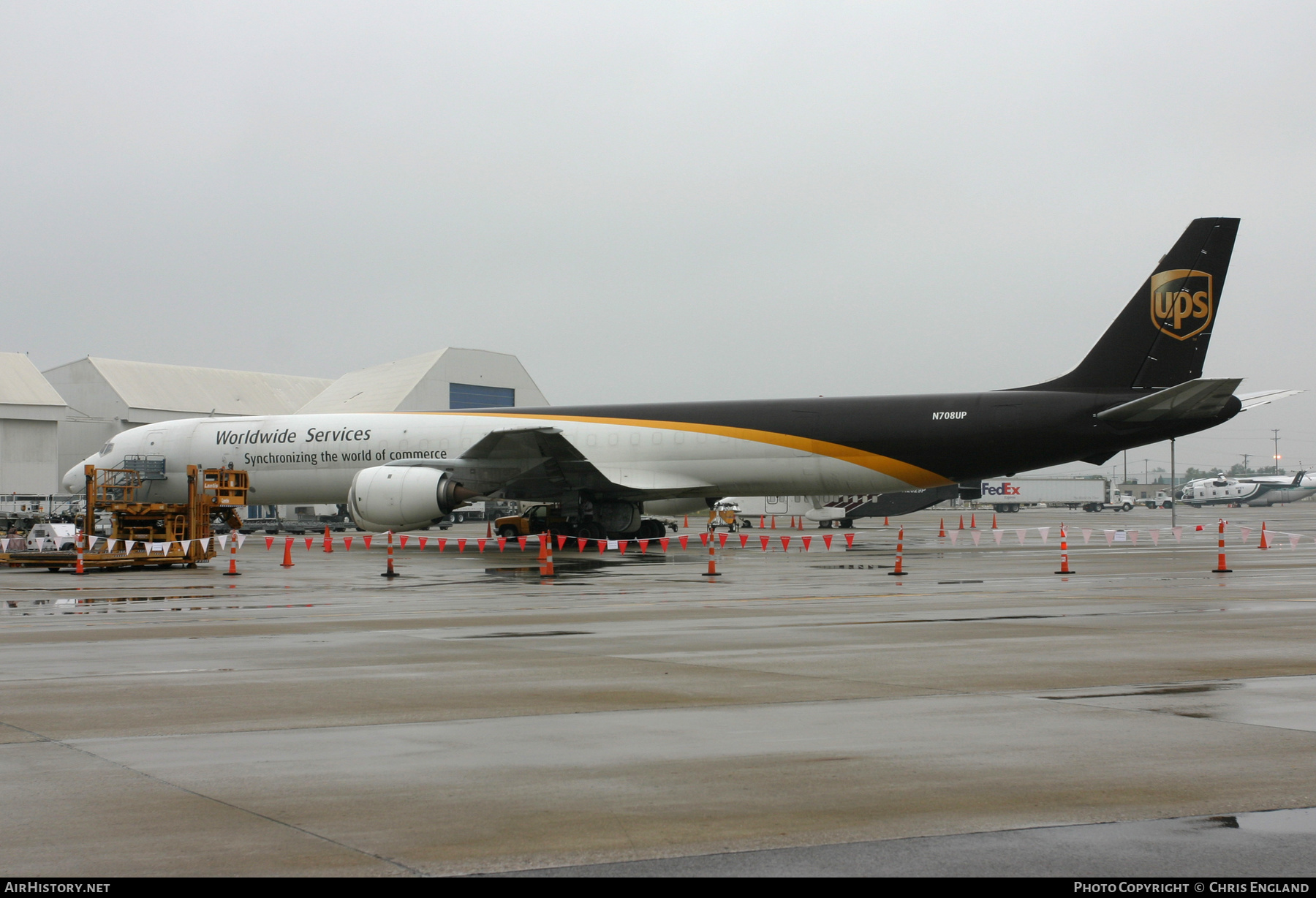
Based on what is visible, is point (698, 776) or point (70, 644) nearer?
point (698, 776)

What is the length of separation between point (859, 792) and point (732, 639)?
601cm

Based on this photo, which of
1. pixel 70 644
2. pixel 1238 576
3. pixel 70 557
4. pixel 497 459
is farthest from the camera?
pixel 497 459

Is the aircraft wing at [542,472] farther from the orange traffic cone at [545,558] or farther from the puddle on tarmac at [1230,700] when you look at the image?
the puddle on tarmac at [1230,700]

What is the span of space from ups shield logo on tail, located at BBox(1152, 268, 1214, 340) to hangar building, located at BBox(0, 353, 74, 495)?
183 feet

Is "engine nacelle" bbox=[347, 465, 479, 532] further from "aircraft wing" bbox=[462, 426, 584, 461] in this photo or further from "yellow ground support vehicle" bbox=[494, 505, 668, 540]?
"yellow ground support vehicle" bbox=[494, 505, 668, 540]

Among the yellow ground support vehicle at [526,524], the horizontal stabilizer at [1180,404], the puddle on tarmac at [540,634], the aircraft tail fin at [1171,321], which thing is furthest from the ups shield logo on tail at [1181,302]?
the puddle on tarmac at [540,634]

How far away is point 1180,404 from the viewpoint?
992 inches

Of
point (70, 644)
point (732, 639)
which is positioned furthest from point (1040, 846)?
point (70, 644)

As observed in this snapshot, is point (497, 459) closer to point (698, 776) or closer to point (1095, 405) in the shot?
point (1095, 405)

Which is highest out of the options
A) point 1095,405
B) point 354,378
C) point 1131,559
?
point 354,378

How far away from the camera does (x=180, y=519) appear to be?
25.8 meters

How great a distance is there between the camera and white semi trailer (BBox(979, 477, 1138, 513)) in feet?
320

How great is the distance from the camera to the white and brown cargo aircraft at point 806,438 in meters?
26.4
